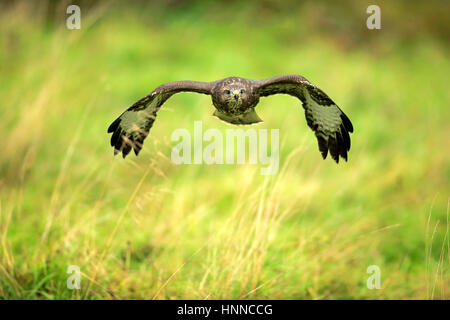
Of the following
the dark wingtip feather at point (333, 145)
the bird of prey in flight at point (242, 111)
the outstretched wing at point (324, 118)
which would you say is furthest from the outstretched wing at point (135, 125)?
the dark wingtip feather at point (333, 145)

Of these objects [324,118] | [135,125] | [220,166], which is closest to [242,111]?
[324,118]

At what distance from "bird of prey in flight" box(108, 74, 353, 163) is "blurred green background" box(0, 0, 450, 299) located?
0.16 metres

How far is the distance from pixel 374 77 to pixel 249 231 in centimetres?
601

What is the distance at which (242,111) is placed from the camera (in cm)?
266

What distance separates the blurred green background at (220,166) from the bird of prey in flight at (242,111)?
0.16m

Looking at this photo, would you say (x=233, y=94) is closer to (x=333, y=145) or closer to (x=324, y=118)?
(x=324, y=118)

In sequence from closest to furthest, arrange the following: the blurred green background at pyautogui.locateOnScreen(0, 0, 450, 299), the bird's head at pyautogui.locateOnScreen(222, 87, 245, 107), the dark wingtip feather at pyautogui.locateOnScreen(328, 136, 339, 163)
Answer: the bird's head at pyautogui.locateOnScreen(222, 87, 245, 107) < the dark wingtip feather at pyautogui.locateOnScreen(328, 136, 339, 163) < the blurred green background at pyautogui.locateOnScreen(0, 0, 450, 299)

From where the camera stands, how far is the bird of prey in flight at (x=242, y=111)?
254cm

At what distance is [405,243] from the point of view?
426 centimetres

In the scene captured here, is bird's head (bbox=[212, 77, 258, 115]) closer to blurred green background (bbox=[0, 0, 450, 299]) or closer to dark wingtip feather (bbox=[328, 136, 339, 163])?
blurred green background (bbox=[0, 0, 450, 299])

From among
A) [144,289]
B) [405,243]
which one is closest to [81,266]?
[144,289]

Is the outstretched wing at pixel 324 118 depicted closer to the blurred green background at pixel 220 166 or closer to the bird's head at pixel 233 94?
the bird's head at pixel 233 94

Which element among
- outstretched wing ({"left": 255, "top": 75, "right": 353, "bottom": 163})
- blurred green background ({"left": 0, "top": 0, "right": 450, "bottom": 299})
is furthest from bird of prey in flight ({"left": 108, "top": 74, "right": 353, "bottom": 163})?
blurred green background ({"left": 0, "top": 0, "right": 450, "bottom": 299})

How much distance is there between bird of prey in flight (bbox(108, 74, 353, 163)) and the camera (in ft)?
8.34
